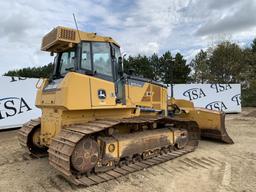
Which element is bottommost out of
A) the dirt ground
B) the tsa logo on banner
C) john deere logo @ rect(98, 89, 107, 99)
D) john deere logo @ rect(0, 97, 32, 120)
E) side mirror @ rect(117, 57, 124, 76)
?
the dirt ground

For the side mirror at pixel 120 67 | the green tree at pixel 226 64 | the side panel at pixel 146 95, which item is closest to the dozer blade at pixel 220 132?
the side panel at pixel 146 95

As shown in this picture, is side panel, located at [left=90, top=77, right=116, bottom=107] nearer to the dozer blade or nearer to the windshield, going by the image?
the windshield

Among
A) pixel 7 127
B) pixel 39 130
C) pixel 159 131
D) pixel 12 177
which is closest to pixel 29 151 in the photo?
pixel 39 130

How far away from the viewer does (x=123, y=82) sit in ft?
23.5

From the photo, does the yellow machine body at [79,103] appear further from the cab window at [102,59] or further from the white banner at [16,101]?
the white banner at [16,101]

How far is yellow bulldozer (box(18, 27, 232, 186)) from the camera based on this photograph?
18.3 ft

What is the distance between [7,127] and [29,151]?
5680 mm

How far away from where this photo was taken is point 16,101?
43.2 feet

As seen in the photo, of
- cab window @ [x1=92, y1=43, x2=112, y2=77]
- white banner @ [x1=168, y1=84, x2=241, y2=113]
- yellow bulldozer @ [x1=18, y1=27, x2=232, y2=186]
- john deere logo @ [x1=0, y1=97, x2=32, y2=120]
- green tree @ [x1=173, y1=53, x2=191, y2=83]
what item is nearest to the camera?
yellow bulldozer @ [x1=18, y1=27, x2=232, y2=186]

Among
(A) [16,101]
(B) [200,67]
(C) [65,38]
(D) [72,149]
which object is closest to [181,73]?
(B) [200,67]

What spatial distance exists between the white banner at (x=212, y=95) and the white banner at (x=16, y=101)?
858 cm

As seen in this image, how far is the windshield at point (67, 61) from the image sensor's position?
6.57 metres

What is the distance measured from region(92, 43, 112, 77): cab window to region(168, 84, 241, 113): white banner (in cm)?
1161

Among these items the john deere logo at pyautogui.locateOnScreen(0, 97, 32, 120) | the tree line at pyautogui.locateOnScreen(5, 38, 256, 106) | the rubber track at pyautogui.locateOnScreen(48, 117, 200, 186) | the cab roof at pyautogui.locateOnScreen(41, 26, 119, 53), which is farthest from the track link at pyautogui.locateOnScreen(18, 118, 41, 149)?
the tree line at pyautogui.locateOnScreen(5, 38, 256, 106)
